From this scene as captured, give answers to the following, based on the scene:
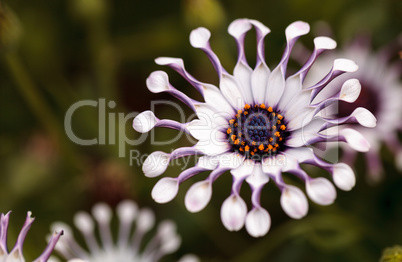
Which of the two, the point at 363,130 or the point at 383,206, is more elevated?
the point at 363,130

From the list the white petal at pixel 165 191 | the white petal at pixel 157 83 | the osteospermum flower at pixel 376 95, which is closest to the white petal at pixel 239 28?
the white petal at pixel 157 83

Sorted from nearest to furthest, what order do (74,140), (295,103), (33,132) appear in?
(295,103), (74,140), (33,132)

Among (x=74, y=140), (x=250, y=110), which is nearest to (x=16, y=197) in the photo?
(x=74, y=140)

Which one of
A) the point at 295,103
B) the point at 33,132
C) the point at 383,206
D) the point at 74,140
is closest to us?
the point at 295,103

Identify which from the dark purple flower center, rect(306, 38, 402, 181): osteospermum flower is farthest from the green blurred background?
the dark purple flower center

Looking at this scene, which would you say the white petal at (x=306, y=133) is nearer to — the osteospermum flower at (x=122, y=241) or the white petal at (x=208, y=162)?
the white petal at (x=208, y=162)

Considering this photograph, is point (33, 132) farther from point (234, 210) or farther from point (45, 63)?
point (234, 210)

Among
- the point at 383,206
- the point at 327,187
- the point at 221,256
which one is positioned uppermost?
the point at 327,187
